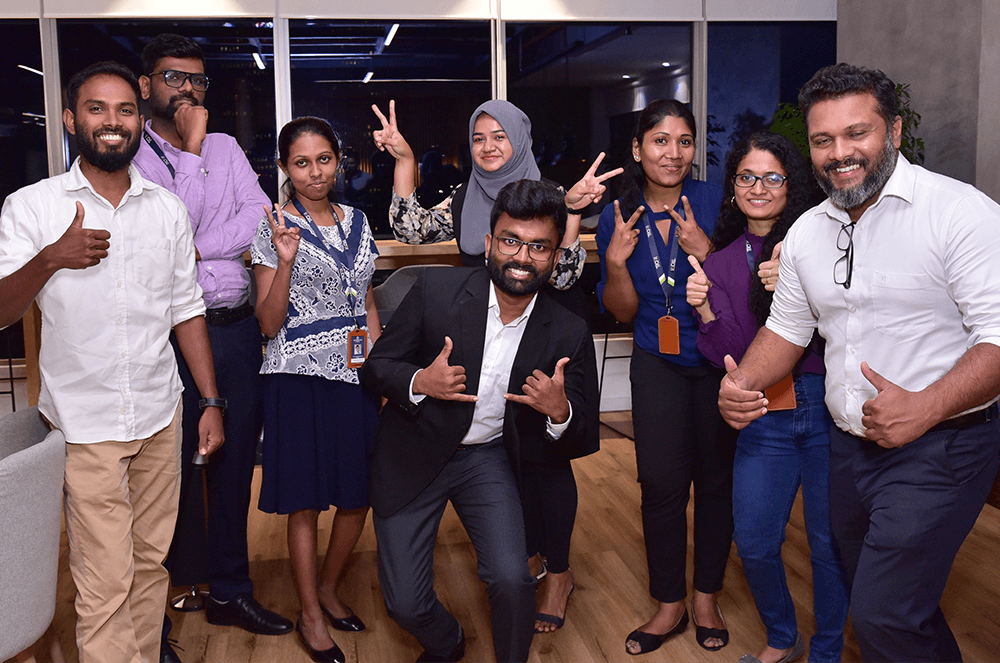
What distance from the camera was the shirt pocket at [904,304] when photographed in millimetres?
1815

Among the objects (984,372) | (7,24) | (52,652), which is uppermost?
(7,24)

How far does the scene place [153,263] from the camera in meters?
2.19

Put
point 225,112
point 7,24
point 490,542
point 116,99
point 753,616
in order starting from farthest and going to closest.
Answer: point 225,112 → point 7,24 → point 753,616 → point 490,542 → point 116,99

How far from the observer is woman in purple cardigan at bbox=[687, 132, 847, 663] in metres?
2.34

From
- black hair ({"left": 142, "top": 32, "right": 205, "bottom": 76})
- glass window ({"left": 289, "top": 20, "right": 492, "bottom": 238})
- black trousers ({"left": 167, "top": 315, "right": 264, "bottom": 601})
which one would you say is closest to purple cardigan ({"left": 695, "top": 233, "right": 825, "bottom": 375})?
black trousers ({"left": 167, "top": 315, "right": 264, "bottom": 601})

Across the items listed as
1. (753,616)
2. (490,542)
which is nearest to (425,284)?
(490,542)

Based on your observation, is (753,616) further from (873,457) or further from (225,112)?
(225,112)

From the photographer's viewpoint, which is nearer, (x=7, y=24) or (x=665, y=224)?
(x=665, y=224)

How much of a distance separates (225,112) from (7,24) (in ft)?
4.64

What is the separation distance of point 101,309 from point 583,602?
1.91 m

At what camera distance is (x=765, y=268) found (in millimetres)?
2311

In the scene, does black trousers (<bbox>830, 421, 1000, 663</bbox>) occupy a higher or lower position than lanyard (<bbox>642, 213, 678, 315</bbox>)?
lower

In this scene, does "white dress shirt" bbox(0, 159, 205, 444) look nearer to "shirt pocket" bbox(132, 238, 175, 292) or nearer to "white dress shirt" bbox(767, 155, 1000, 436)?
"shirt pocket" bbox(132, 238, 175, 292)

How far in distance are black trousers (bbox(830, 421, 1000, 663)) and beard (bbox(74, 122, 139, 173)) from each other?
2.00 meters
